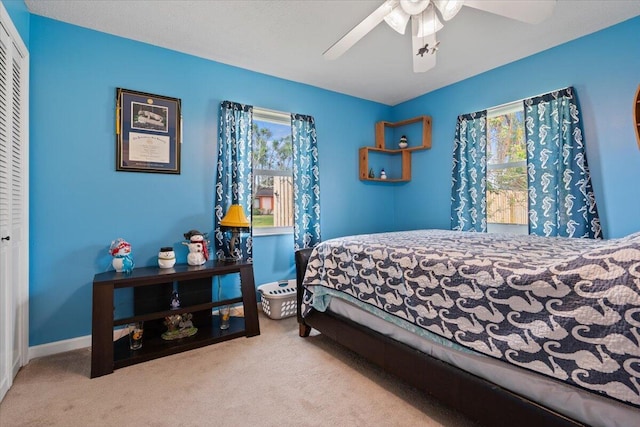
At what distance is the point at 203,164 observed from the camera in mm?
2791

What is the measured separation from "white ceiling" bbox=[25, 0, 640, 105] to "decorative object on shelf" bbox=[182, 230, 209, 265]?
63.9 inches

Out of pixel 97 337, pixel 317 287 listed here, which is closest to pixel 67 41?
pixel 97 337

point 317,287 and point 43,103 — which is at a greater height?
point 43,103

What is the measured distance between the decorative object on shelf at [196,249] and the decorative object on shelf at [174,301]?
0.27m

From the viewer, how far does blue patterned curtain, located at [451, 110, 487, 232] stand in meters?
3.13

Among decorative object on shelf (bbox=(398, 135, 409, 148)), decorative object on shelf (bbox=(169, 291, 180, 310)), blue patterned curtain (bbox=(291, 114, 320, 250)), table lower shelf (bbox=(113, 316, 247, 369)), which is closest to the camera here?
table lower shelf (bbox=(113, 316, 247, 369))

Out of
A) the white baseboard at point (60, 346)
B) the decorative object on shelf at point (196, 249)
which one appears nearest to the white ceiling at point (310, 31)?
the decorative object on shelf at point (196, 249)

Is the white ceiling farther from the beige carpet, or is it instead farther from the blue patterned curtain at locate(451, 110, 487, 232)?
the beige carpet

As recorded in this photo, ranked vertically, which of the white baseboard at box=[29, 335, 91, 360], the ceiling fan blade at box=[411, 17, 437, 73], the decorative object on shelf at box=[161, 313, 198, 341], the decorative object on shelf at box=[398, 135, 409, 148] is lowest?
the white baseboard at box=[29, 335, 91, 360]

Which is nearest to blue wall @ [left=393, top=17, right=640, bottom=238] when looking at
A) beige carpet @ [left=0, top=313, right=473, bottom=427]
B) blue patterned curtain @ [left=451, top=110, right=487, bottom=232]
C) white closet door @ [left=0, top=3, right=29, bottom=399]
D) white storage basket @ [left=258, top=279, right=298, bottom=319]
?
blue patterned curtain @ [left=451, top=110, right=487, bottom=232]

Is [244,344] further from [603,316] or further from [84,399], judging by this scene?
[603,316]

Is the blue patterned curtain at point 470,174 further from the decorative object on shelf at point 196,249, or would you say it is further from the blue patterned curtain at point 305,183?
the decorative object on shelf at point 196,249

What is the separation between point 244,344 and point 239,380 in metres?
0.50

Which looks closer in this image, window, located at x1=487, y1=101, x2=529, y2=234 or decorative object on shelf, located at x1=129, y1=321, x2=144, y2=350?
decorative object on shelf, located at x1=129, y1=321, x2=144, y2=350
